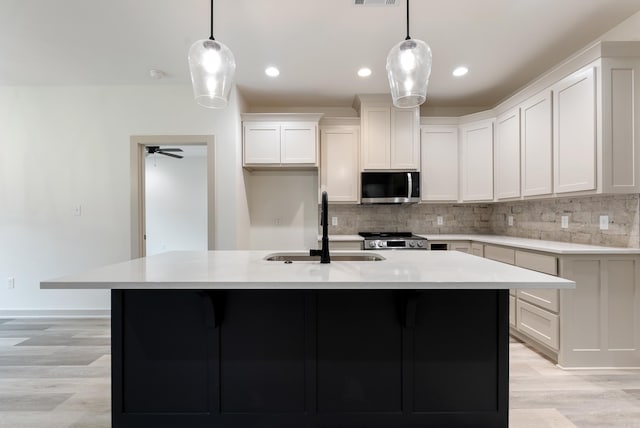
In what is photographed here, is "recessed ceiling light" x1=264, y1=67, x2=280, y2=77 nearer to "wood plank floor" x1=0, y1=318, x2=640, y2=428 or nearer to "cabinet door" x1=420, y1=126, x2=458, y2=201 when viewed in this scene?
"cabinet door" x1=420, y1=126, x2=458, y2=201

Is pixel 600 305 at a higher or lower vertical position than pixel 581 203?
lower

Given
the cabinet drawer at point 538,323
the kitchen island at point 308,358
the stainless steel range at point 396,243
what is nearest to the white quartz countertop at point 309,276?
the kitchen island at point 308,358

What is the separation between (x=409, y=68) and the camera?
1653mm

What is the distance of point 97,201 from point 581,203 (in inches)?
198

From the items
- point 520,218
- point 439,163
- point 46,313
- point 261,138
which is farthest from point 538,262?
point 46,313

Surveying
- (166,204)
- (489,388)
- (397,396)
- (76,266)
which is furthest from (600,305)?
(166,204)

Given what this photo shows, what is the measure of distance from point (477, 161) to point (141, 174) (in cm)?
404

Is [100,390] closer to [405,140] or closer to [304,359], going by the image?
[304,359]

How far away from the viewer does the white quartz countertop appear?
1249mm

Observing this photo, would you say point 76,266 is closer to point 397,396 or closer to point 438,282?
point 397,396

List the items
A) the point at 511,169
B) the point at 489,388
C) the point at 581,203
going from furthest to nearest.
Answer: the point at 511,169 → the point at 581,203 → the point at 489,388

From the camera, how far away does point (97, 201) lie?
3605mm

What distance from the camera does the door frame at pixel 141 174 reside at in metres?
3.53

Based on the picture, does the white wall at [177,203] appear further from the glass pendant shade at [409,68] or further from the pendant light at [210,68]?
the glass pendant shade at [409,68]
